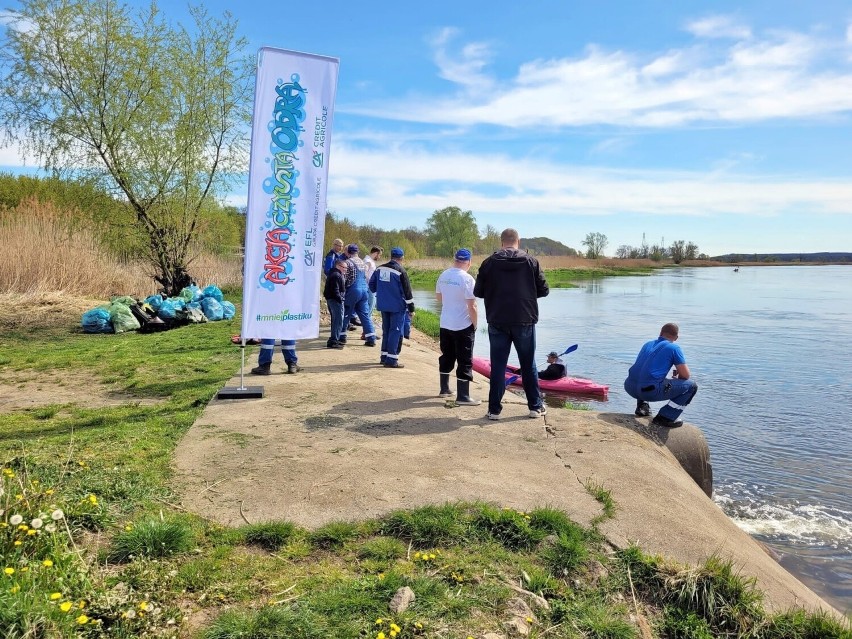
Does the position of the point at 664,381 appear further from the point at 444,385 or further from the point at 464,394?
the point at 444,385

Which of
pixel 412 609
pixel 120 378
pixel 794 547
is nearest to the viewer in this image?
pixel 412 609

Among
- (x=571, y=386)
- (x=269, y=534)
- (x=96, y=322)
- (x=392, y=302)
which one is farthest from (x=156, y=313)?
(x=269, y=534)

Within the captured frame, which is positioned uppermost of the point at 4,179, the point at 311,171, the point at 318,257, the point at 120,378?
the point at 4,179

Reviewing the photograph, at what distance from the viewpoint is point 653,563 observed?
3699mm

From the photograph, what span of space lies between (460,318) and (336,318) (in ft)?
15.0

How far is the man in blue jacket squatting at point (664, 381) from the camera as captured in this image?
6812 mm

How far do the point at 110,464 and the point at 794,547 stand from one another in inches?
257

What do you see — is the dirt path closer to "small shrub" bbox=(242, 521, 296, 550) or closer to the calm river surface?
"small shrub" bbox=(242, 521, 296, 550)

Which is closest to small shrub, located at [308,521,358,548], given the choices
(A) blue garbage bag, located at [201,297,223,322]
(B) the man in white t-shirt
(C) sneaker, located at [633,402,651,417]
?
(B) the man in white t-shirt

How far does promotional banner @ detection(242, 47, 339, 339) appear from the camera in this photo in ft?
23.2

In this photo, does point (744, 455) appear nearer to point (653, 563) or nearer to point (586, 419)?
point (586, 419)

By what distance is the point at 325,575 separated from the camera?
3.40 meters

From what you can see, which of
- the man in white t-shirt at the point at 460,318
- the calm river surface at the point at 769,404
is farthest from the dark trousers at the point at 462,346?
the calm river surface at the point at 769,404

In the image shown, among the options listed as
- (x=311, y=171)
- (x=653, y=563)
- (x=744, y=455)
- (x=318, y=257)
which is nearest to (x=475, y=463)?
(x=653, y=563)
